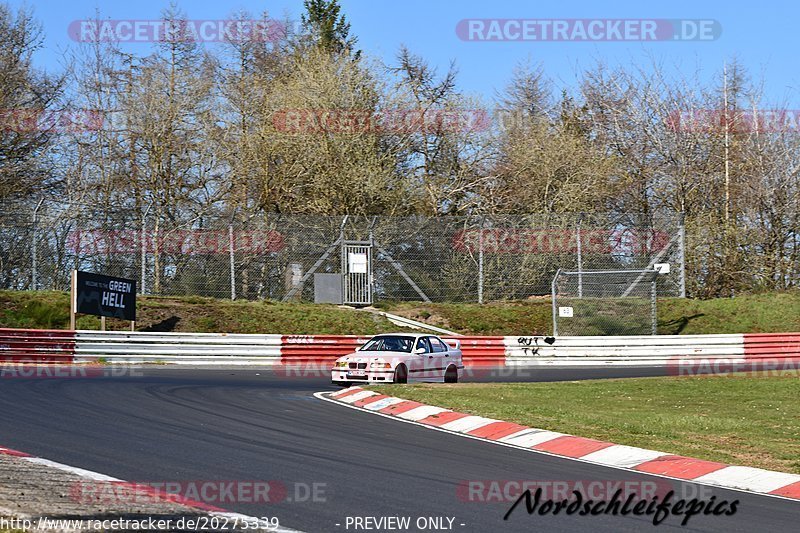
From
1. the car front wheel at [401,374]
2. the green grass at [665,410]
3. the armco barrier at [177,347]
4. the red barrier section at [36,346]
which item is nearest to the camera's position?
the green grass at [665,410]

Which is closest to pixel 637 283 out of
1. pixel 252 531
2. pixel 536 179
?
pixel 536 179

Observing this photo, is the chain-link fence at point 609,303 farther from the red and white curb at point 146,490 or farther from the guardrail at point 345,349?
the red and white curb at point 146,490

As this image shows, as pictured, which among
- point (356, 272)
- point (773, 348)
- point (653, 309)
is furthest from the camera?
point (356, 272)

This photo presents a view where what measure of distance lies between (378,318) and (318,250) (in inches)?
109

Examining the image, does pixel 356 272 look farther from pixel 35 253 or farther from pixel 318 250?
→ pixel 35 253

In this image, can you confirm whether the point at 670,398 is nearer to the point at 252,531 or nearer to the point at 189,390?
the point at 189,390

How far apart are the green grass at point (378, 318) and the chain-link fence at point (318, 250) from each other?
22.7 inches

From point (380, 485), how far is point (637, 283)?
2361 centimetres

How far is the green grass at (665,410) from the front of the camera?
36.4ft

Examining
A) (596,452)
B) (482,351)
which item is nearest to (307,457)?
(596,452)

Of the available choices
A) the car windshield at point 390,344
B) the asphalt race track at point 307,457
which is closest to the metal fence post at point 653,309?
the car windshield at point 390,344

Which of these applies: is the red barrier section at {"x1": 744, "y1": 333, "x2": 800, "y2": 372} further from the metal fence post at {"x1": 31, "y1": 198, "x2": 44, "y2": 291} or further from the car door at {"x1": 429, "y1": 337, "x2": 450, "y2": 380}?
the metal fence post at {"x1": 31, "y1": 198, "x2": 44, "y2": 291}

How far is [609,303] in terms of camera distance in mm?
30406

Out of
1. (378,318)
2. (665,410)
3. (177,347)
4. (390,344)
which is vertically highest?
(378,318)
